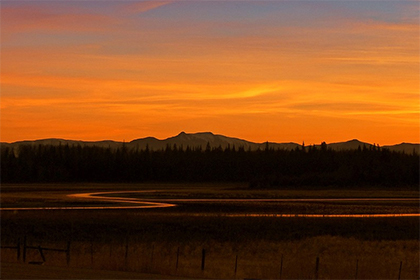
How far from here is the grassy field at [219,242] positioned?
3353 cm

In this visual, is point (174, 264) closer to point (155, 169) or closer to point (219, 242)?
point (219, 242)

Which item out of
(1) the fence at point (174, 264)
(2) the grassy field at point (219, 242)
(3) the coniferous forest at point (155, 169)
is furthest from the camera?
(3) the coniferous forest at point (155, 169)

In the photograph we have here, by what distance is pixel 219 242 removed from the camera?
4497cm

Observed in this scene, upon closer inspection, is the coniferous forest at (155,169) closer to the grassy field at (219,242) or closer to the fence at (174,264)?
the grassy field at (219,242)

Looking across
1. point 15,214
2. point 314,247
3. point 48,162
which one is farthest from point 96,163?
point 314,247

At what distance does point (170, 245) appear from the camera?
43062 millimetres

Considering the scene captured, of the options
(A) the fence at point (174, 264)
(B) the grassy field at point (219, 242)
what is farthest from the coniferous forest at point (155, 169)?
(A) the fence at point (174, 264)

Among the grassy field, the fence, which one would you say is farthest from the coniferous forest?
the fence

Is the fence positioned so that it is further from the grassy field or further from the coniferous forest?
the coniferous forest

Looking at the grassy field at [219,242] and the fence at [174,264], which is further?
the grassy field at [219,242]

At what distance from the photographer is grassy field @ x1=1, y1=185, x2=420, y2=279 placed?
33531 millimetres

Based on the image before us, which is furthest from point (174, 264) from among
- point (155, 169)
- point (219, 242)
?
point (155, 169)

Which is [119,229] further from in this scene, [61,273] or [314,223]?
[61,273]

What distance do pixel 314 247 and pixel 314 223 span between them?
14272 mm
